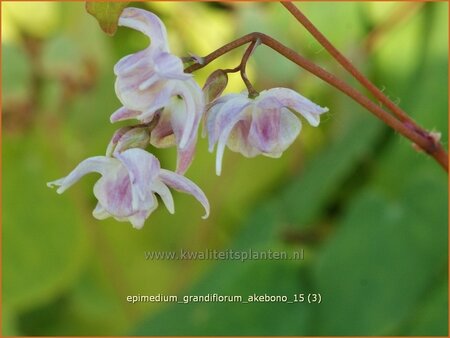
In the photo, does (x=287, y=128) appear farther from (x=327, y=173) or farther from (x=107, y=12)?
(x=327, y=173)

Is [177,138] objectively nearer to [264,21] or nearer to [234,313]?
[234,313]

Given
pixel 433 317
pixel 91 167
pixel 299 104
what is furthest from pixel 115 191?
pixel 433 317

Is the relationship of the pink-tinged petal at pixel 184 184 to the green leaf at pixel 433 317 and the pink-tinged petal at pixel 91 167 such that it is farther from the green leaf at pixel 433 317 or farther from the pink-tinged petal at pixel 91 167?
the green leaf at pixel 433 317

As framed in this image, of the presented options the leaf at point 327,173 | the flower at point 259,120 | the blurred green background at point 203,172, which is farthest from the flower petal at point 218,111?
the leaf at point 327,173

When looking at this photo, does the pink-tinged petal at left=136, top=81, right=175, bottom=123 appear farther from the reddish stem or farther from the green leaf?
the green leaf

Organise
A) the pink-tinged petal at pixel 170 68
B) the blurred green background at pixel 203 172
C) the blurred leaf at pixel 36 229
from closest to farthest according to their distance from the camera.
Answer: the pink-tinged petal at pixel 170 68 < the blurred green background at pixel 203 172 < the blurred leaf at pixel 36 229

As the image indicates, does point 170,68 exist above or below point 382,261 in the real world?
below

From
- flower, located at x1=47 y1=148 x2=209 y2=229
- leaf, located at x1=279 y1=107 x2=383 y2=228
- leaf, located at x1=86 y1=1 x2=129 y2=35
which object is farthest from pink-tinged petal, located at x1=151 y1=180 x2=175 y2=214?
leaf, located at x1=279 y1=107 x2=383 y2=228
